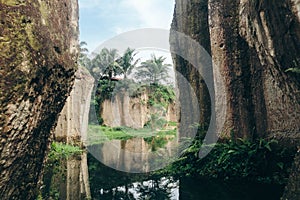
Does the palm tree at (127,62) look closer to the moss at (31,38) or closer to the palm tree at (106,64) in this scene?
the palm tree at (106,64)

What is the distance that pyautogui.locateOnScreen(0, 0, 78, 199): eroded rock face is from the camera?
74.7 inches

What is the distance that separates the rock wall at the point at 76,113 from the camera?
1193 centimetres

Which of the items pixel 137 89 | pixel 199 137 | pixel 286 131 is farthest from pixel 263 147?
pixel 137 89

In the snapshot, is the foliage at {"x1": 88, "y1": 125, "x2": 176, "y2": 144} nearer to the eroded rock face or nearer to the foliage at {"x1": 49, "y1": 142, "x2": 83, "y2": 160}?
the foliage at {"x1": 49, "y1": 142, "x2": 83, "y2": 160}

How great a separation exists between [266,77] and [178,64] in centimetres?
319

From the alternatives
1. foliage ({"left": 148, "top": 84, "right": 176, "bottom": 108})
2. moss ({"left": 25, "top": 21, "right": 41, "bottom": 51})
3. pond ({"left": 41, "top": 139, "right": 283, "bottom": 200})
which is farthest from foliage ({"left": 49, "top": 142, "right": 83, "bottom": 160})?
foliage ({"left": 148, "top": 84, "right": 176, "bottom": 108})

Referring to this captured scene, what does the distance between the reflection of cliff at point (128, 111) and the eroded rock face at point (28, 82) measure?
25.9 meters

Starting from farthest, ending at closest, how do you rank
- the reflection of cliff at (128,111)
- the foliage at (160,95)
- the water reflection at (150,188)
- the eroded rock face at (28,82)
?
the foliage at (160,95), the reflection of cliff at (128,111), the water reflection at (150,188), the eroded rock face at (28,82)

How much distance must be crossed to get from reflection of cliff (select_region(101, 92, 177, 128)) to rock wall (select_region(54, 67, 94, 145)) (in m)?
13.4

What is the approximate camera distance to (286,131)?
5.54 meters

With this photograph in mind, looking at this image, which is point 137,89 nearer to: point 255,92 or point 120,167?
point 120,167

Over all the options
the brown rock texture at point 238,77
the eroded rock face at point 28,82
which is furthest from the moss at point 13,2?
the brown rock texture at point 238,77

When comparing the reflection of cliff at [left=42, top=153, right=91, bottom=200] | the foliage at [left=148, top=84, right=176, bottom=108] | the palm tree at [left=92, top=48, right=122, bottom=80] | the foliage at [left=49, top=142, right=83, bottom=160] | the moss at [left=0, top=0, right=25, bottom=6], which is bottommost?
the reflection of cliff at [left=42, top=153, right=91, bottom=200]

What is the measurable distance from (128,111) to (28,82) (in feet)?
91.6
